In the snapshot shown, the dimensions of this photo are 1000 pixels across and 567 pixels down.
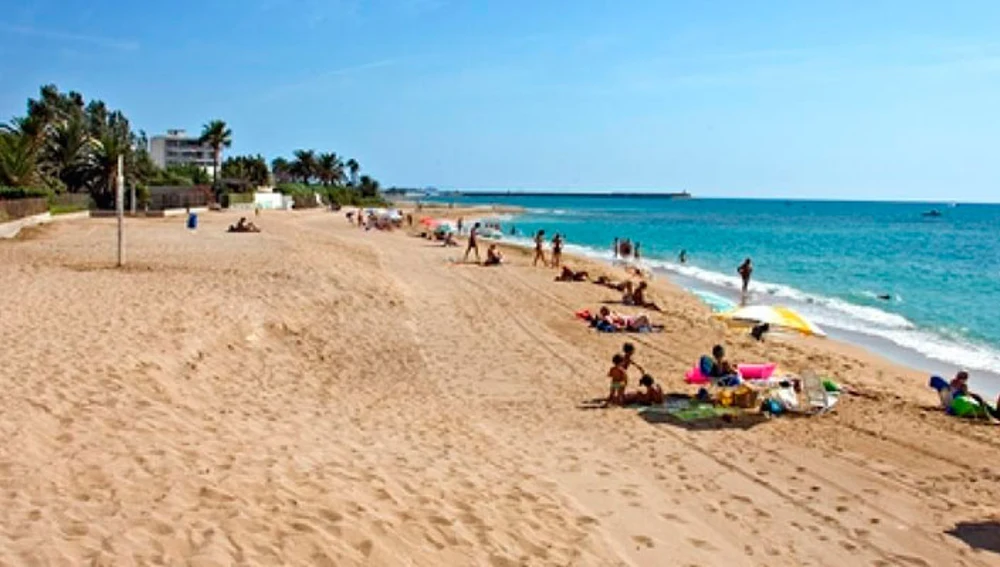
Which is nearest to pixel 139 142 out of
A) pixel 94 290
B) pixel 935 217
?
pixel 94 290

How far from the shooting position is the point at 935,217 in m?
166

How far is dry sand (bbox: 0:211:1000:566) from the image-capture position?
18.4 ft

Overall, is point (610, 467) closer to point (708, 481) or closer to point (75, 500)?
point (708, 481)

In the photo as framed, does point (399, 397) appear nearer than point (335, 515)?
No

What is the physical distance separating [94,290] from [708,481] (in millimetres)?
12079

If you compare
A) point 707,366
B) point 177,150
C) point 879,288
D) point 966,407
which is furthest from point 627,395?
point 177,150

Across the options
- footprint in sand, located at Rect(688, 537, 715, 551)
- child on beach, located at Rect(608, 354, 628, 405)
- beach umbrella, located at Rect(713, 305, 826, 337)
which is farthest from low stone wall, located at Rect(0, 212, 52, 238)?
footprint in sand, located at Rect(688, 537, 715, 551)

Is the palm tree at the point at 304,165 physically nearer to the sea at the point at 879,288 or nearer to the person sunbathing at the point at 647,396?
the sea at the point at 879,288

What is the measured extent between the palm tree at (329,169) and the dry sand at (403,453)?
117516 mm

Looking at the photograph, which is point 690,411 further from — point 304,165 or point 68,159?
point 304,165

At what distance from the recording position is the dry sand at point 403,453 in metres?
5.61

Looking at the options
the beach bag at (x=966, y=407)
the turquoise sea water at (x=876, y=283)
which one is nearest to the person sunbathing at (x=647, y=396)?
the beach bag at (x=966, y=407)

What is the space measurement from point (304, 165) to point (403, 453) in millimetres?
126232

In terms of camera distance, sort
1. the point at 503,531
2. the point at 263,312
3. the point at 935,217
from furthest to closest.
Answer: the point at 935,217
the point at 263,312
the point at 503,531
